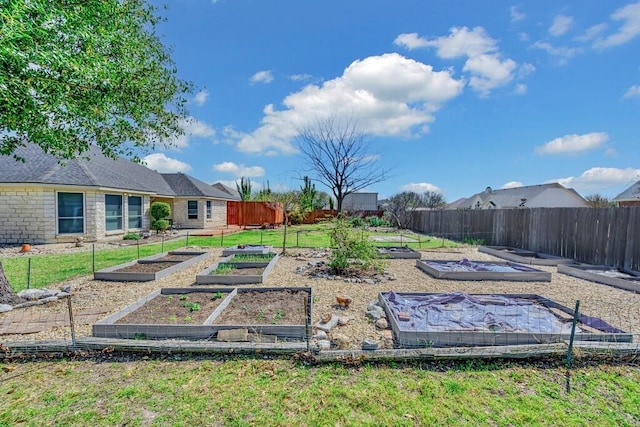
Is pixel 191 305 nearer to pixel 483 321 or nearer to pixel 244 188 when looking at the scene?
pixel 483 321

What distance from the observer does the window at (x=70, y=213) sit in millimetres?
12070

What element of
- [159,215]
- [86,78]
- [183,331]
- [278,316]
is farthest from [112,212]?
[278,316]

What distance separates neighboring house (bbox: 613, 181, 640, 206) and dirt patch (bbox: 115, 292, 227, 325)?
1109 inches

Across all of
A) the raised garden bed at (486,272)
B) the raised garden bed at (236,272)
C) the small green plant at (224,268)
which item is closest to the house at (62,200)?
the small green plant at (224,268)

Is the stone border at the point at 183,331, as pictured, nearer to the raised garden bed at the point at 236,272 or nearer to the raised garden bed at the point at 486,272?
the raised garden bed at the point at 236,272

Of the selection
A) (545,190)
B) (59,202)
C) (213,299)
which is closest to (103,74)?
(213,299)

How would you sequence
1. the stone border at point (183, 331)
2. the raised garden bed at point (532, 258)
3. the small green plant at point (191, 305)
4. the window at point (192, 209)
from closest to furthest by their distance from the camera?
1. the stone border at point (183, 331)
2. the small green plant at point (191, 305)
3. the raised garden bed at point (532, 258)
4. the window at point (192, 209)

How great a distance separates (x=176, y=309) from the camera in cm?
456

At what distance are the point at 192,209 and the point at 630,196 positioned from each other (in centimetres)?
3124

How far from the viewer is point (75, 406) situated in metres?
2.39

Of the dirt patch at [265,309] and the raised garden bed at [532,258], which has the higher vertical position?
the raised garden bed at [532,258]

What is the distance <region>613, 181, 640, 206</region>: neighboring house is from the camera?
2078 cm

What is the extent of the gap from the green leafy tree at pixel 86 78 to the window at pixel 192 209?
14.0 meters

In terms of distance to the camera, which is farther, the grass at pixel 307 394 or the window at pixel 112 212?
the window at pixel 112 212
